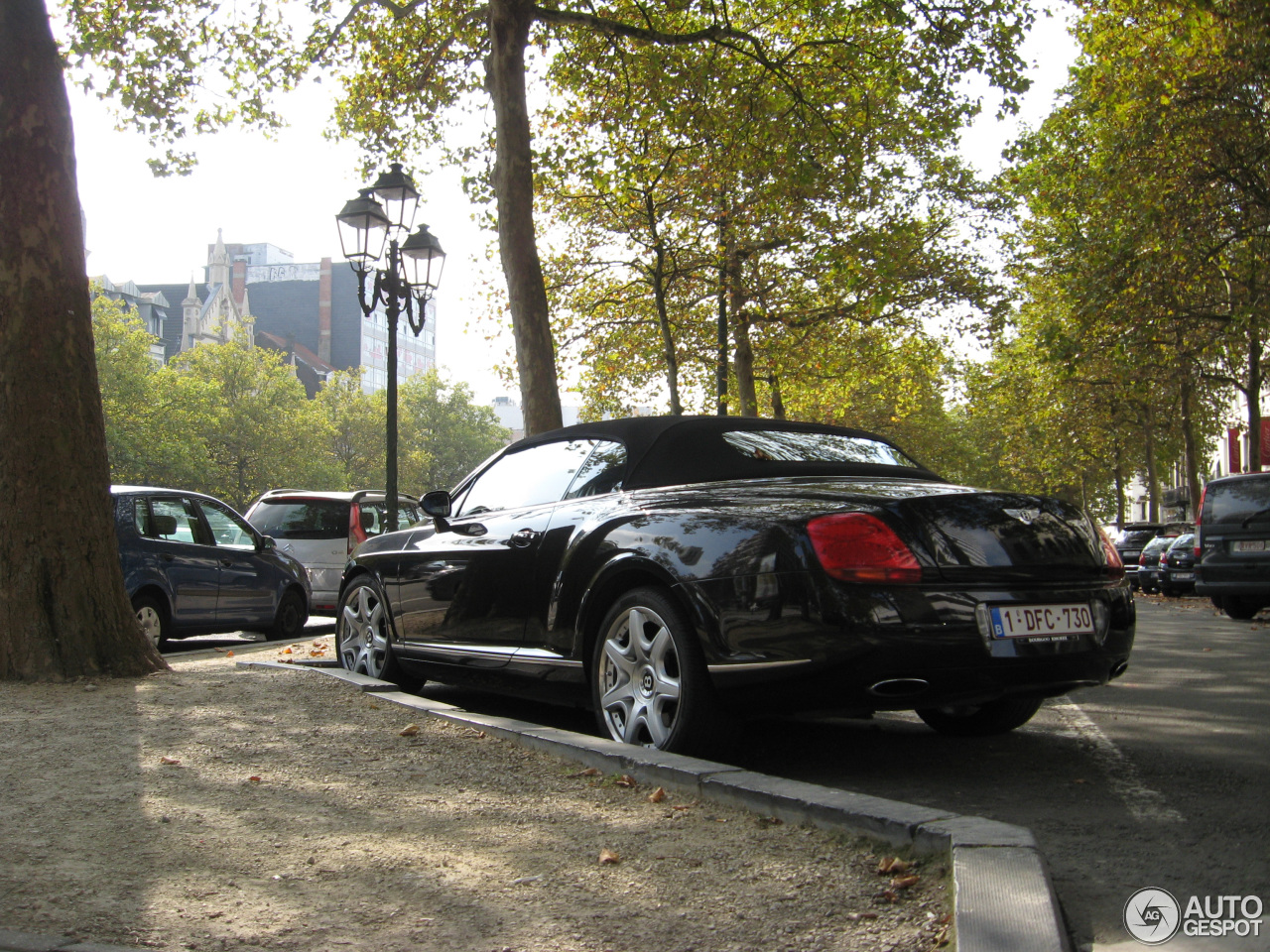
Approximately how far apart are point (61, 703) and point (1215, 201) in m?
18.9

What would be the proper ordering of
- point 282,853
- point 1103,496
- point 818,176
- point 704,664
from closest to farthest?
point 282,853 < point 704,664 < point 818,176 < point 1103,496

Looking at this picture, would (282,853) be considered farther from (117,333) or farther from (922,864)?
(117,333)

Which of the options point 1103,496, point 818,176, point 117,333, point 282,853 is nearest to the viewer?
point 282,853

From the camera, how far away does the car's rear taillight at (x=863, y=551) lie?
14.7 feet

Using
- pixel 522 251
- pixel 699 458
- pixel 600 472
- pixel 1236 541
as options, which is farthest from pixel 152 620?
pixel 1236 541

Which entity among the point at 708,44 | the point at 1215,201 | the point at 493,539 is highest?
the point at 708,44

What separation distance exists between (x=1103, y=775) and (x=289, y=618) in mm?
10542

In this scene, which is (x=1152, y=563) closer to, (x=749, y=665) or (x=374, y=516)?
(x=374, y=516)

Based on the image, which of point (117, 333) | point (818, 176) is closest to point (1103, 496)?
point (117, 333)

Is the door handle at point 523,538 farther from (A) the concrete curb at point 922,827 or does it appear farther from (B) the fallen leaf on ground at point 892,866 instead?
(B) the fallen leaf on ground at point 892,866

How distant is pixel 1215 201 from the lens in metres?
19.7

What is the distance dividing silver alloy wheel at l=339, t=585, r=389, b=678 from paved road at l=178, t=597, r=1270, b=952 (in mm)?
472

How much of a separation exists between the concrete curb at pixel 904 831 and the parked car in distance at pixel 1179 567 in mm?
21973

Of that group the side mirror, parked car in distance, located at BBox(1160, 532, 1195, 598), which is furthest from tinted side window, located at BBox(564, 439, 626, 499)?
parked car in distance, located at BBox(1160, 532, 1195, 598)
